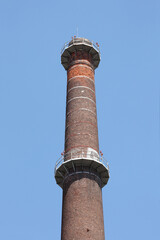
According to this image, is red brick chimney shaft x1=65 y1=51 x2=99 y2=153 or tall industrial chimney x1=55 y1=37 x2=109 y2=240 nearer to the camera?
tall industrial chimney x1=55 y1=37 x2=109 y2=240

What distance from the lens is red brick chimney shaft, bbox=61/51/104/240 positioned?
2786cm

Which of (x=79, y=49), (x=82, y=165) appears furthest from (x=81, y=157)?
(x=79, y=49)

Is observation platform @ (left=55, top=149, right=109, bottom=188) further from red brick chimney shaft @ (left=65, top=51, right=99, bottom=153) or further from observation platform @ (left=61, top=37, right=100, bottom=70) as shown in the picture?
observation platform @ (left=61, top=37, right=100, bottom=70)

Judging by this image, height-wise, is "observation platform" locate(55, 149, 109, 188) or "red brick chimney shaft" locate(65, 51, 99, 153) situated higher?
"red brick chimney shaft" locate(65, 51, 99, 153)

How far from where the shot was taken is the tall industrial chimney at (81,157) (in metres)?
28.1

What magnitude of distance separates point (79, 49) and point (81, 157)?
12940 mm

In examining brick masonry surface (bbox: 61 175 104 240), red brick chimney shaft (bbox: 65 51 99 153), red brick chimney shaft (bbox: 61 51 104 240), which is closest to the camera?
brick masonry surface (bbox: 61 175 104 240)

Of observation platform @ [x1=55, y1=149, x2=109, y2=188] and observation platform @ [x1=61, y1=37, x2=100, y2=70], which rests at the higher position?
observation platform @ [x1=61, y1=37, x2=100, y2=70]

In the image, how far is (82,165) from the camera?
1210 inches

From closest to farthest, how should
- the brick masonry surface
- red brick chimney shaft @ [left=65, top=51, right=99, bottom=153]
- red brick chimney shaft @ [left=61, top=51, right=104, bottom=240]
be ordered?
the brick masonry surface, red brick chimney shaft @ [left=61, top=51, right=104, bottom=240], red brick chimney shaft @ [left=65, top=51, right=99, bottom=153]

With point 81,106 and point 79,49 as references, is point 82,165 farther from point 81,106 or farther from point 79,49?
point 79,49

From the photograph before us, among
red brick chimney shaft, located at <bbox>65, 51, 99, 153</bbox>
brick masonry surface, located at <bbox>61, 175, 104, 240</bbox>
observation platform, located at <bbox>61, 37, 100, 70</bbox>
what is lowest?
brick masonry surface, located at <bbox>61, 175, 104, 240</bbox>

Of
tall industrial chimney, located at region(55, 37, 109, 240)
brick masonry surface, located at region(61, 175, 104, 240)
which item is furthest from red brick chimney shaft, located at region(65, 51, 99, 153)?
brick masonry surface, located at region(61, 175, 104, 240)

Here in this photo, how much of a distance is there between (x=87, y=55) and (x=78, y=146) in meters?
11.2
